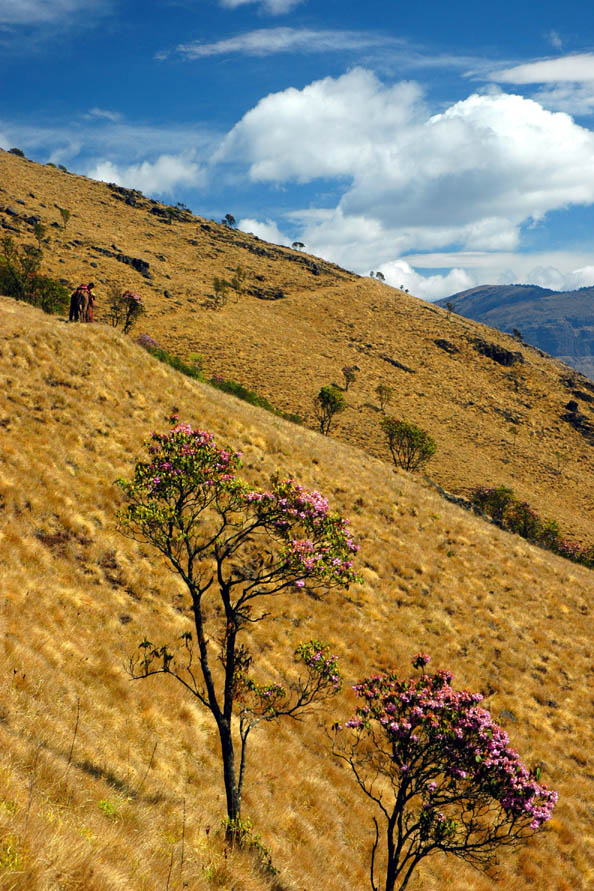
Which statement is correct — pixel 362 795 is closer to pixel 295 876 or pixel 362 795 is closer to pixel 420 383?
pixel 295 876

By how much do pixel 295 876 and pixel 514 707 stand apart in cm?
1487

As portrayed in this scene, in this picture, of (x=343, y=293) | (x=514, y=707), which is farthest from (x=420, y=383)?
(x=514, y=707)

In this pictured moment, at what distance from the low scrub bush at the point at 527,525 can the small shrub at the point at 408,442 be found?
9.71m

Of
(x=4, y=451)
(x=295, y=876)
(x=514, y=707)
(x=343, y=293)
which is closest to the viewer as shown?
(x=295, y=876)

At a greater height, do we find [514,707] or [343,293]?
[343,293]

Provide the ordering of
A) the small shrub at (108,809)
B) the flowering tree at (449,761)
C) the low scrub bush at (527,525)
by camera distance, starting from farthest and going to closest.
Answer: the low scrub bush at (527,525)
the flowering tree at (449,761)
the small shrub at (108,809)

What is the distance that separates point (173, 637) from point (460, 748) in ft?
32.5

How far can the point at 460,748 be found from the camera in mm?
7953

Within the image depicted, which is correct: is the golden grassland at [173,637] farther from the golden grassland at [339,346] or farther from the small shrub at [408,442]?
the golden grassland at [339,346]

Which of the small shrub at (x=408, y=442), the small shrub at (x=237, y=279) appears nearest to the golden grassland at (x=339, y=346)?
the small shrub at (x=237, y=279)

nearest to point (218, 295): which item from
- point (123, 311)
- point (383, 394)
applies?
point (123, 311)

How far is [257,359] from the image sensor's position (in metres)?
90.9

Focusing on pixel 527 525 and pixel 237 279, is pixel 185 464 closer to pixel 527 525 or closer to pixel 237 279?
pixel 527 525

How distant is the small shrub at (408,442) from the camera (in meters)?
63.8
